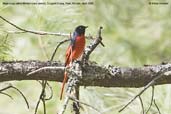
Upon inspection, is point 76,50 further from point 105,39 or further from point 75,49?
point 105,39

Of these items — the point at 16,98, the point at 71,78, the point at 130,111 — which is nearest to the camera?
the point at 71,78

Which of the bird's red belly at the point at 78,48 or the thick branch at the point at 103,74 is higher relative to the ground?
the bird's red belly at the point at 78,48

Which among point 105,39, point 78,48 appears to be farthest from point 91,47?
point 105,39

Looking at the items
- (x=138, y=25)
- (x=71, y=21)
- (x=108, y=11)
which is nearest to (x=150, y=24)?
(x=138, y=25)

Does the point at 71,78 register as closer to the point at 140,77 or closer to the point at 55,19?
A: the point at 140,77

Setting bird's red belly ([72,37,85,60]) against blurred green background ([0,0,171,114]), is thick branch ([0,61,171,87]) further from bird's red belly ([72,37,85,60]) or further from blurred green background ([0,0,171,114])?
blurred green background ([0,0,171,114])

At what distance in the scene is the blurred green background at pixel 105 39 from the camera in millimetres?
1286

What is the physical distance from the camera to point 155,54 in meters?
2.14

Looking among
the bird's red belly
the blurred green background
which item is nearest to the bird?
the bird's red belly

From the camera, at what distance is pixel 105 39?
1987 millimetres

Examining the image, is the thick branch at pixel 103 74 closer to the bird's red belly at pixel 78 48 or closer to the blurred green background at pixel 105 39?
the bird's red belly at pixel 78 48

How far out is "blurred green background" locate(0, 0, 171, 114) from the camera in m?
1.29

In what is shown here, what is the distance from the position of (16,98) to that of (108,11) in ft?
1.53

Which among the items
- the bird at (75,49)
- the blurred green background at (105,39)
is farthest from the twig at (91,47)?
the blurred green background at (105,39)
